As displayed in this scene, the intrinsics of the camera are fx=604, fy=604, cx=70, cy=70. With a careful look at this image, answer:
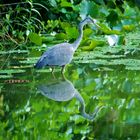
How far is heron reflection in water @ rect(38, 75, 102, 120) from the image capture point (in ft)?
18.1

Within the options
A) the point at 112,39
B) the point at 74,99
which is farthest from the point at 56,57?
the point at 112,39

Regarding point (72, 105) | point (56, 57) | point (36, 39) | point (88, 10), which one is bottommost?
point (72, 105)

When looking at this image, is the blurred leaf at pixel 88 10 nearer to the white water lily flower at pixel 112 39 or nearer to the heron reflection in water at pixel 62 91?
the white water lily flower at pixel 112 39

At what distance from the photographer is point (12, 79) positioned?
6.34 metres

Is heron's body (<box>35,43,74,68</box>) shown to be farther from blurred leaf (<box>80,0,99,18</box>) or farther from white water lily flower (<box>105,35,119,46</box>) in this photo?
blurred leaf (<box>80,0,99,18</box>)

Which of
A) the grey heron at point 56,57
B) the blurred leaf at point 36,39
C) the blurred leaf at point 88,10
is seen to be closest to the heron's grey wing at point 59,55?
the grey heron at point 56,57

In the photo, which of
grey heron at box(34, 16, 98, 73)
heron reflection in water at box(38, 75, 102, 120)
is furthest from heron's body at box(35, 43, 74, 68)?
heron reflection in water at box(38, 75, 102, 120)

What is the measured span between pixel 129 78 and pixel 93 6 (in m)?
3.40

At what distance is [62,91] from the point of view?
19.4 feet

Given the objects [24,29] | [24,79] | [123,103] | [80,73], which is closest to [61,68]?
[80,73]

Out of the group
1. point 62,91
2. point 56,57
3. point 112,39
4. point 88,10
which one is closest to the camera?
point 62,91

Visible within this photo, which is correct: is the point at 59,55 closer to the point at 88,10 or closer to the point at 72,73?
the point at 72,73

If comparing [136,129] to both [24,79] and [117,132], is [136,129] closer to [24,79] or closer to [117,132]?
[117,132]

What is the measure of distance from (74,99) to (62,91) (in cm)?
36
